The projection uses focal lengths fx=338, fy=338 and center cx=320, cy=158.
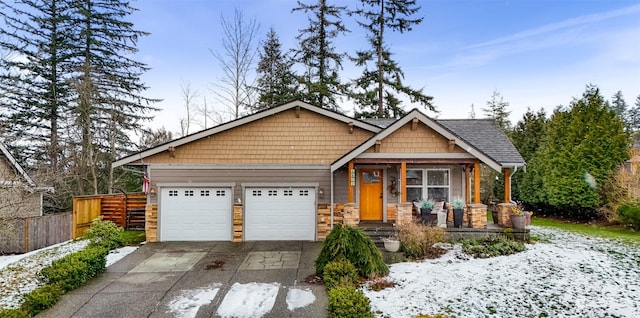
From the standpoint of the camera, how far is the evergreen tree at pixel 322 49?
21.8 metres

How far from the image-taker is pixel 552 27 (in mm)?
14312

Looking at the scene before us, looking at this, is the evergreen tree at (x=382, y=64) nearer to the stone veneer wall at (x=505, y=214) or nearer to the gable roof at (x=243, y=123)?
the gable roof at (x=243, y=123)

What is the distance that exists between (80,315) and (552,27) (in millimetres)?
18286

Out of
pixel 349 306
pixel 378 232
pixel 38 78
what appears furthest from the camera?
pixel 38 78

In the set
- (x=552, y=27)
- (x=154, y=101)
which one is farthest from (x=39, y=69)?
(x=552, y=27)

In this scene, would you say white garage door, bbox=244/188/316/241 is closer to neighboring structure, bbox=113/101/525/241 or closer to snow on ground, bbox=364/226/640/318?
neighboring structure, bbox=113/101/525/241

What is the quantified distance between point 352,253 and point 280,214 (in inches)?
186

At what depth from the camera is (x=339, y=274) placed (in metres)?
6.82

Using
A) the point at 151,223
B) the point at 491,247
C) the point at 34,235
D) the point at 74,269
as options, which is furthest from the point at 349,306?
the point at 34,235

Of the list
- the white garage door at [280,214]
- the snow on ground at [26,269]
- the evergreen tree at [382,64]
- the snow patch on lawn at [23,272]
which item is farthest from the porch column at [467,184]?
the snow patch on lawn at [23,272]

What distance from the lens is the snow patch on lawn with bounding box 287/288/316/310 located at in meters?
5.96

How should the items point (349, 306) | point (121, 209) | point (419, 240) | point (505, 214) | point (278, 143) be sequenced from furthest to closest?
point (121, 209)
point (278, 143)
point (505, 214)
point (419, 240)
point (349, 306)

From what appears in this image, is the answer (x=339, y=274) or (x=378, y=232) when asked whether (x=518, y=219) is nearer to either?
(x=378, y=232)

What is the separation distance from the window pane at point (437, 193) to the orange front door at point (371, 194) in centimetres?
178
